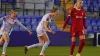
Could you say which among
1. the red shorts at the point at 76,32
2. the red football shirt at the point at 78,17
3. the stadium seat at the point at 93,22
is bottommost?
the stadium seat at the point at 93,22

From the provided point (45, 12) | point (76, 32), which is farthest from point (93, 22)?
point (76, 32)

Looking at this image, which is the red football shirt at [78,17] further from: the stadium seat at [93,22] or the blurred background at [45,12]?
the stadium seat at [93,22]

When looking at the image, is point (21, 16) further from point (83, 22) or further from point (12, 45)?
point (83, 22)

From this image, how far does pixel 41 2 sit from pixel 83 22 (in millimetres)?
13879

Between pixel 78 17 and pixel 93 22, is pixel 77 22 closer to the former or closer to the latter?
pixel 78 17

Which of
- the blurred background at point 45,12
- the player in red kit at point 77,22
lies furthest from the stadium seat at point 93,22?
the player in red kit at point 77,22

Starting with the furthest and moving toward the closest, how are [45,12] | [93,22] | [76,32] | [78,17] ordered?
[45,12]
[93,22]
[76,32]
[78,17]

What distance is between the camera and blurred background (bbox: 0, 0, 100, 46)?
74.4 feet

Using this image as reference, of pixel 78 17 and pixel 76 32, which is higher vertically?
pixel 78 17

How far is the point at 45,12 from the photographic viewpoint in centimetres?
2675

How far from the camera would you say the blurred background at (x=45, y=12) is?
893 inches

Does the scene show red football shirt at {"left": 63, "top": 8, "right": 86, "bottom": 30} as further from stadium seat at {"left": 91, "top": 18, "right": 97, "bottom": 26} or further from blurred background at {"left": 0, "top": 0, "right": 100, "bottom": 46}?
stadium seat at {"left": 91, "top": 18, "right": 97, "bottom": 26}

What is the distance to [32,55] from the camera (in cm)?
1568

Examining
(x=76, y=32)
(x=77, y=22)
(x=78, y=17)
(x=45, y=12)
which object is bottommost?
(x=45, y=12)
